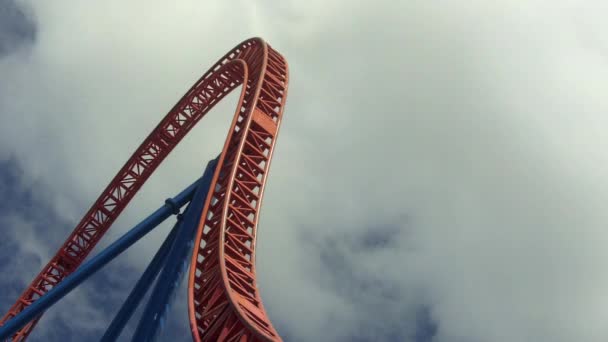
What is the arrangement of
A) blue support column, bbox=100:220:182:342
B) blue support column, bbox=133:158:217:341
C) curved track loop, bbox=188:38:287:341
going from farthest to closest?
blue support column, bbox=100:220:182:342, blue support column, bbox=133:158:217:341, curved track loop, bbox=188:38:287:341

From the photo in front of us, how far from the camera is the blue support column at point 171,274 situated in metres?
16.0

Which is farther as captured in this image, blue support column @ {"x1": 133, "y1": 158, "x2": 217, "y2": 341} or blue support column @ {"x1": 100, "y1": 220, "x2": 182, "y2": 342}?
blue support column @ {"x1": 100, "y1": 220, "x2": 182, "y2": 342}

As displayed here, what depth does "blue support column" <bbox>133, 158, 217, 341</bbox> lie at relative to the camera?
15953mm

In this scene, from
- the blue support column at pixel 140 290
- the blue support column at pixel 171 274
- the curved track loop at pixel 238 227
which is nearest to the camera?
the curved track loop at pixel 238 227

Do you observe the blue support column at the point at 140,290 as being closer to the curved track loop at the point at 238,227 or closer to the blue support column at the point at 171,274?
the blue support column at the point at 171,274

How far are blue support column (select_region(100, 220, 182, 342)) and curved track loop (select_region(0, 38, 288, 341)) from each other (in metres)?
2.73

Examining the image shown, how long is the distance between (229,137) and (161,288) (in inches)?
165

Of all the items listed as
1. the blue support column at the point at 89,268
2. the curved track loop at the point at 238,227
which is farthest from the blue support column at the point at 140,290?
the curved track loop at the point at 238,227

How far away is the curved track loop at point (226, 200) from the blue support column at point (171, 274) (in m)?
1.29

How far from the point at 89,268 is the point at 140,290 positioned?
4.91 feet

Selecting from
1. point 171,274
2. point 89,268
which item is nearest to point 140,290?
point 89,268

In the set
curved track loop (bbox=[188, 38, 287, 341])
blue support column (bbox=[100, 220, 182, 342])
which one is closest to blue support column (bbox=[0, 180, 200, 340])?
blue support column (bbox=[100, 220, 182, 342])

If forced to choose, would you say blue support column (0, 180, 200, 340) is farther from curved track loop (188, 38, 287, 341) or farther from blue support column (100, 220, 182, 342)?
curved track loop (188, 38, 287, 341)

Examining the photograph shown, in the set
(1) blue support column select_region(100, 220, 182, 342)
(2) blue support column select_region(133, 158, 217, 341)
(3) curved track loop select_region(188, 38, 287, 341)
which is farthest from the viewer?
(1) blue support column select_region(100, 220, 182, 342)
